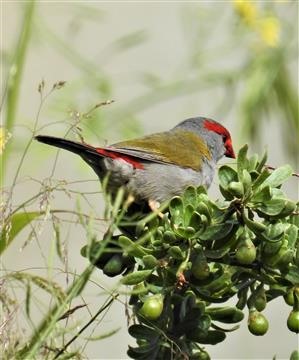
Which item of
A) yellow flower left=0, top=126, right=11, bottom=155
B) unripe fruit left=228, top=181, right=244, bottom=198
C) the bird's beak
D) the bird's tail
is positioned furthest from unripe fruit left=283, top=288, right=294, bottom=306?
the bird's beak

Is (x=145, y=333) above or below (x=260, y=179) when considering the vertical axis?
below

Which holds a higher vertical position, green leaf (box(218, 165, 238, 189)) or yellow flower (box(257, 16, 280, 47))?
yellow flower (box(257, 16, 280, 47))

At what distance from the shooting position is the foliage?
1945mm

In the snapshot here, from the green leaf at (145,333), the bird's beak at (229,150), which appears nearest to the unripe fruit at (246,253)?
the green leaf at (145,333)

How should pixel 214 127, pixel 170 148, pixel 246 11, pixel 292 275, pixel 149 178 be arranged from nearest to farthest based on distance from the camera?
pixel 292 275 → pixel 149 178 → pixel 170 148 → pixel 214 127 → pixel 246 11

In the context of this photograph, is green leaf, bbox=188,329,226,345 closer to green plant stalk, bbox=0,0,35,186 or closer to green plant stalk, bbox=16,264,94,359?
green plant stalk, bbox=16,264,94,359

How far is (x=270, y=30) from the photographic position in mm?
4254

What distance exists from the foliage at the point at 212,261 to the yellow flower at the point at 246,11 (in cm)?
233

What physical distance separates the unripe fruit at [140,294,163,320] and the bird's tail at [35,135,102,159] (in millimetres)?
845

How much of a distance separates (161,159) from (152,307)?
180 cm

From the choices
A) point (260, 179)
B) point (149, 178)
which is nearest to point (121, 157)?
point (149, 178)

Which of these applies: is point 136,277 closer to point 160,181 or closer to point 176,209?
point 176,209

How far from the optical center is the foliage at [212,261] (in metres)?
1.95

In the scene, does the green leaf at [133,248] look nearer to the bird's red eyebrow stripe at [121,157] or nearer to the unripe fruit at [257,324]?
the unripe fruit at [257,324]
